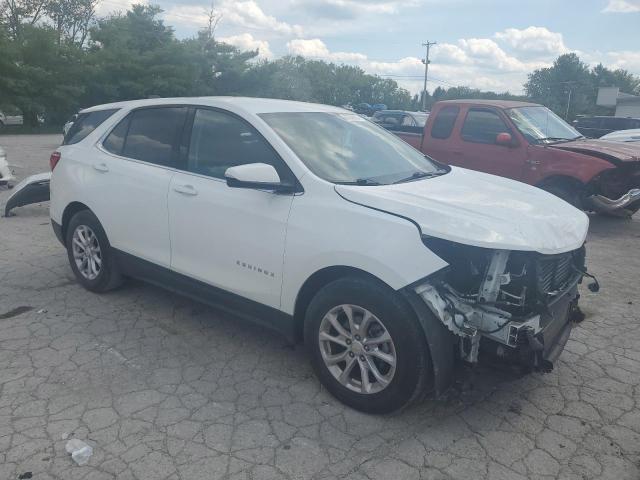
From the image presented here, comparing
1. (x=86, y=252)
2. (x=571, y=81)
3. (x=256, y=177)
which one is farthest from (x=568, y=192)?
(x=571, y=81)

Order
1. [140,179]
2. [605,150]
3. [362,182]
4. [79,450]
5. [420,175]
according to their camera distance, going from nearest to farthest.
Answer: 1. [79,450]
2. [362,182]
3. [420,175]
4. [140,179]
5. [605,150]

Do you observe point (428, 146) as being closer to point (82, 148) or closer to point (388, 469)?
point (82, 148)

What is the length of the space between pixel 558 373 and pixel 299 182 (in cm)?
229

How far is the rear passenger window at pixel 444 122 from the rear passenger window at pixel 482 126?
238 millimetres

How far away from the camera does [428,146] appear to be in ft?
30.2

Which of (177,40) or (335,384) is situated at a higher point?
(177,40)

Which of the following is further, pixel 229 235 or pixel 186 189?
pixel 186 189

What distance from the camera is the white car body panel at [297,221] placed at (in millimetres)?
2968

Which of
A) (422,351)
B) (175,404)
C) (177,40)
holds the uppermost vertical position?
(177,40)

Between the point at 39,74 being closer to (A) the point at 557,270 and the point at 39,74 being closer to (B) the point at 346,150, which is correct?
(B) the point at 346,150

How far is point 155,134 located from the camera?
4.46m

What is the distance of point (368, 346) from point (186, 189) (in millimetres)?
1835

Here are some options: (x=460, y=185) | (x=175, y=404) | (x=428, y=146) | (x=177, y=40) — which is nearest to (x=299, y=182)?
(x=460, y=185)

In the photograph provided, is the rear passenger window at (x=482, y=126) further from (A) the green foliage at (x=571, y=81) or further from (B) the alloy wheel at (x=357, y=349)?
(A) the green foliage at (x=571, y=81)
